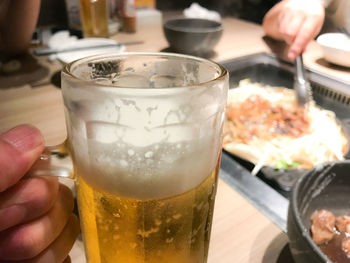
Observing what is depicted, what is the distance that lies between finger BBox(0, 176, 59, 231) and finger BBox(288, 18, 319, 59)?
1.49 m

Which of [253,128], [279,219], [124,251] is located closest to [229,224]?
[279,219]

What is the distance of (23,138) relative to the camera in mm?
415

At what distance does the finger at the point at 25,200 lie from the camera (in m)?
0.42

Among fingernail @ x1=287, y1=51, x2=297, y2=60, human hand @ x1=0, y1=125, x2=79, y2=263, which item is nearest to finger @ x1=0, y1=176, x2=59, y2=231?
human hand @ x1=0, y1=125, x2=79, y2=263

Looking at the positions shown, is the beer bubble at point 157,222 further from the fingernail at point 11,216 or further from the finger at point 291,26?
the finger at point 291,26

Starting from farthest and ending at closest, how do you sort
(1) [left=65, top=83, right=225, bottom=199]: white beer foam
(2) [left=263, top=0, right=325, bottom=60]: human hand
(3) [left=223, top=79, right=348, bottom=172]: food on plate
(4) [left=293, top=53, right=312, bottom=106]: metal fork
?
(2) [left=263, top=0, right=325, bottom=60]: human hand → (4) [left=293, top=53, right=312, bottom=106]: metal fork → (3) [left=223, top=79, right=348, bottom=172]: food on plate → (1) [left=65, top=83, right=225, bottom=199]: white beer foam

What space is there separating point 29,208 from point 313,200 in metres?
0.63

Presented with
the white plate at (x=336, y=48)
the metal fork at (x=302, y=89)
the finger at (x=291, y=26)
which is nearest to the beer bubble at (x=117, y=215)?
the metal fork at (x=302, y=89)

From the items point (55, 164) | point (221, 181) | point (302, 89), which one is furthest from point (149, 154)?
point (302, 89)

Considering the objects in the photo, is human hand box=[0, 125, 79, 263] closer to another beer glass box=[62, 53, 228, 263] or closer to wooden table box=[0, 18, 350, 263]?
another beer glass box=[62, 53, 228, 263]

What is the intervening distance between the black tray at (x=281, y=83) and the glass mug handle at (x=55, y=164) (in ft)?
2.36

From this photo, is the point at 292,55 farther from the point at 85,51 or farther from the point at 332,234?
the point at 332,234

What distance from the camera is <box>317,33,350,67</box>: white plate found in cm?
161

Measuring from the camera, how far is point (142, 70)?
0.51 m
